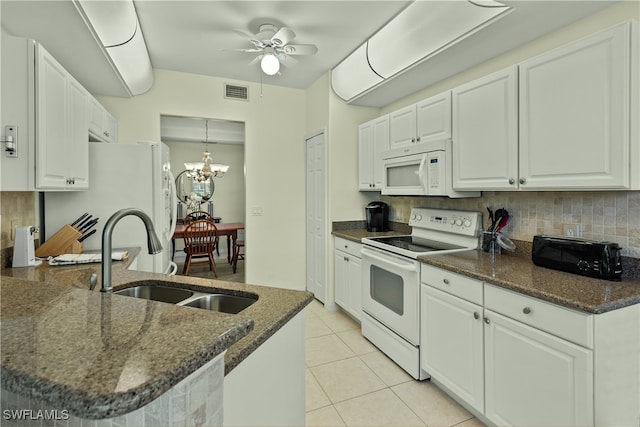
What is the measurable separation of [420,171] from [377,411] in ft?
5.71

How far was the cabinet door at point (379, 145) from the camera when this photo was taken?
320cm

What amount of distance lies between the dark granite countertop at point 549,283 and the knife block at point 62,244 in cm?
245

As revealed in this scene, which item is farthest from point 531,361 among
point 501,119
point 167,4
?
point 167,4

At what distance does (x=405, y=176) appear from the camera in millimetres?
2881

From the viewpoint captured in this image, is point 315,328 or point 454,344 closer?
point 454,344

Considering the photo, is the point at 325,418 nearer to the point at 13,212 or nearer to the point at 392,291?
the point at 392,291

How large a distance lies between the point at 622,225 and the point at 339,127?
2605 mm

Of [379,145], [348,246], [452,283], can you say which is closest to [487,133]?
[452,283]

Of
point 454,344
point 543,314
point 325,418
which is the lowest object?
point 325,418

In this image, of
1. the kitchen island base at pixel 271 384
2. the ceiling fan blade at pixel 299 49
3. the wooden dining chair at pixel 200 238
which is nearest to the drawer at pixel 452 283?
the kitchen island base at pixel 271 384

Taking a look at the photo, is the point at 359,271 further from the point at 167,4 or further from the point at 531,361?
the point at 167,4

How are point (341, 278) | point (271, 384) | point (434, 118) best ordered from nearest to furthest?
1. point (271, 384)
2. point (434, 118)
3. point (341, 278)

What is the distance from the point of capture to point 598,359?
1313 mm

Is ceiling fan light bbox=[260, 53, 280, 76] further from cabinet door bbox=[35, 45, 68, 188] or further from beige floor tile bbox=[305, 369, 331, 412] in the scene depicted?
beige floor tile bbox=[305, 369, 331, 412]
